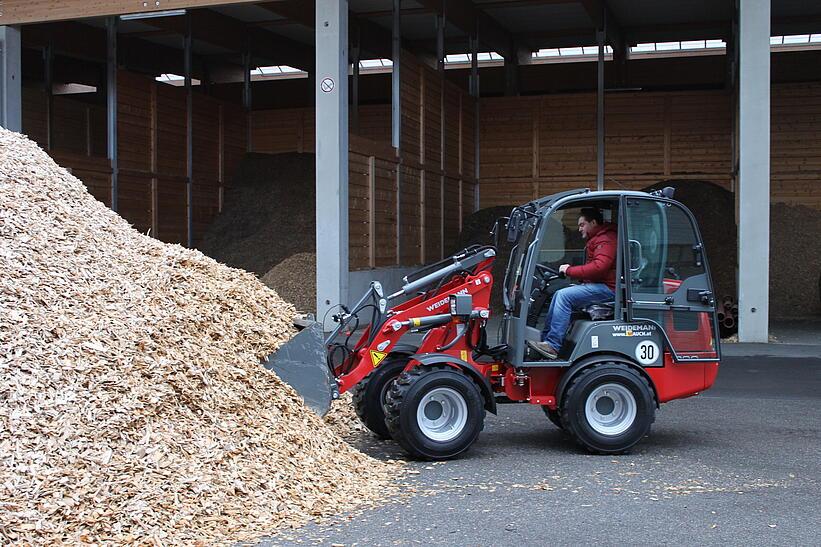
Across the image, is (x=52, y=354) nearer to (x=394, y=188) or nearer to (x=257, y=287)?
(x=257, y=287)

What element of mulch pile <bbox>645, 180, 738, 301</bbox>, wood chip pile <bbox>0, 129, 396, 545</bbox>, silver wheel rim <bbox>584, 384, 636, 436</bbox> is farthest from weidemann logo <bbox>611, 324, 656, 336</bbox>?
mulch pile <bbox>645, 180, 738, 301</bbox>

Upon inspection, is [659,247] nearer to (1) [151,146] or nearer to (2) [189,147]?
(1) [151,146]

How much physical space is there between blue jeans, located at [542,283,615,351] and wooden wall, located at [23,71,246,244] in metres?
14.1

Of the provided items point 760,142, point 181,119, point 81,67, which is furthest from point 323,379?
point 81,67

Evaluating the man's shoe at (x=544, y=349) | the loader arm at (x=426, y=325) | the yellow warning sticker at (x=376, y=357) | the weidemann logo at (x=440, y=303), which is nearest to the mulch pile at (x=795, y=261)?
the man's shoe at (x=544, y=349)

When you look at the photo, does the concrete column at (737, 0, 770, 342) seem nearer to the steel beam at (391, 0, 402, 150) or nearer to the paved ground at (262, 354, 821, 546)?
the paved ground at (262, 354, 821, 546)

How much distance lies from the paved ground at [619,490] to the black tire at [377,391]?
0.62ft

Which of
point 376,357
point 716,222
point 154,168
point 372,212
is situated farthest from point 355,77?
point 376,357

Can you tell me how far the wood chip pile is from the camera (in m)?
5.45

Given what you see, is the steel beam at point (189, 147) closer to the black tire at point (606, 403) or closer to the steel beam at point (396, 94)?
the steel beam at point (396, 94)

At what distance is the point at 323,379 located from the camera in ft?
24.9

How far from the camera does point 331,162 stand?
16.2m

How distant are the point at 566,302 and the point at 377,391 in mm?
1769

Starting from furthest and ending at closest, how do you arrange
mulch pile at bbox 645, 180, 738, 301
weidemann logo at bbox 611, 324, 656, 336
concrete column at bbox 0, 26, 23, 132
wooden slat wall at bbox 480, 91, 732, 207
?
wooden slat wall at bbox 480, 91, 732, 207 < mulch pile at bbox 645, 180, 738, 301 < concrete column at bbox 0, 26, 23, 132 < weidemann logo at bbox 611, 324, 656, 336
